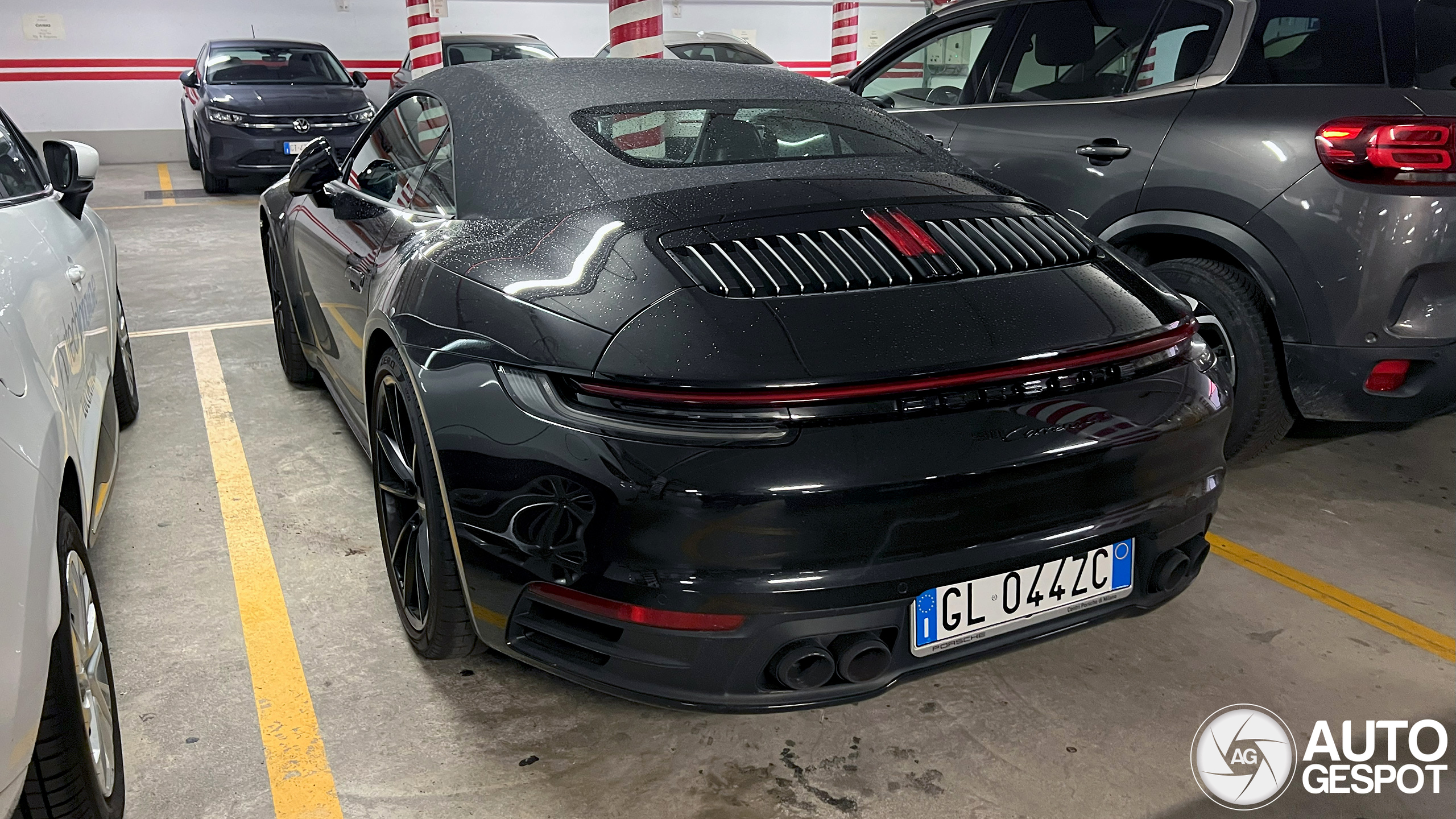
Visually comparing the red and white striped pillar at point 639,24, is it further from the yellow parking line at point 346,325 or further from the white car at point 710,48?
the white car at point 710,48

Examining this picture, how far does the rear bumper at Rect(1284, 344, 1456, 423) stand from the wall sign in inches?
589

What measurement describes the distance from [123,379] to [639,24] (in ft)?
15.0

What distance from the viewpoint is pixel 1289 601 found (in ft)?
8.81

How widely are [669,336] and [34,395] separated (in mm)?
1023

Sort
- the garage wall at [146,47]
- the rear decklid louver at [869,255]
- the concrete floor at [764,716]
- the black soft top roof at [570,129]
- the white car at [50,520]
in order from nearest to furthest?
the white car at [50,520]
the rear decklid louver at [869,255]
the concrete floor at [764,716]
the black soft top roof at [570,129]
the garage wall at [146,47]

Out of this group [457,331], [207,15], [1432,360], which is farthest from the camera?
[207,15]

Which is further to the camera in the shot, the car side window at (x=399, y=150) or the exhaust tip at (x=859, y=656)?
the car side window at (x=399, y=150)

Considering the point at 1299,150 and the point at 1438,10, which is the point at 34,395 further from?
the point at 1438,10

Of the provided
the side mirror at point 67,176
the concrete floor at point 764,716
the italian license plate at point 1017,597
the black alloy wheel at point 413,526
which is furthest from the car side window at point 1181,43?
the side mirror at point 67,176

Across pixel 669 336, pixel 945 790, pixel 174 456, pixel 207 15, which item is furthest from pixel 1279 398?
pixel 207 15

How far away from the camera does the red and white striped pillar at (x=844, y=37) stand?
15.4m

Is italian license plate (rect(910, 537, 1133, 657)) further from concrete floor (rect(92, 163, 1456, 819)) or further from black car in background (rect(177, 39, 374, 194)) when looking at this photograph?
black car in background (rect(177, 39, 374, 194))

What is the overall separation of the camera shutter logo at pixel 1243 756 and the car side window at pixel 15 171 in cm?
300

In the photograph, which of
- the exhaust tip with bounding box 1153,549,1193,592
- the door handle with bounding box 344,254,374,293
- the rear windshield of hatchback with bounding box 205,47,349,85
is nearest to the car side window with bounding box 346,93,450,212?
the door handle with bounding box 344,254,374,293
